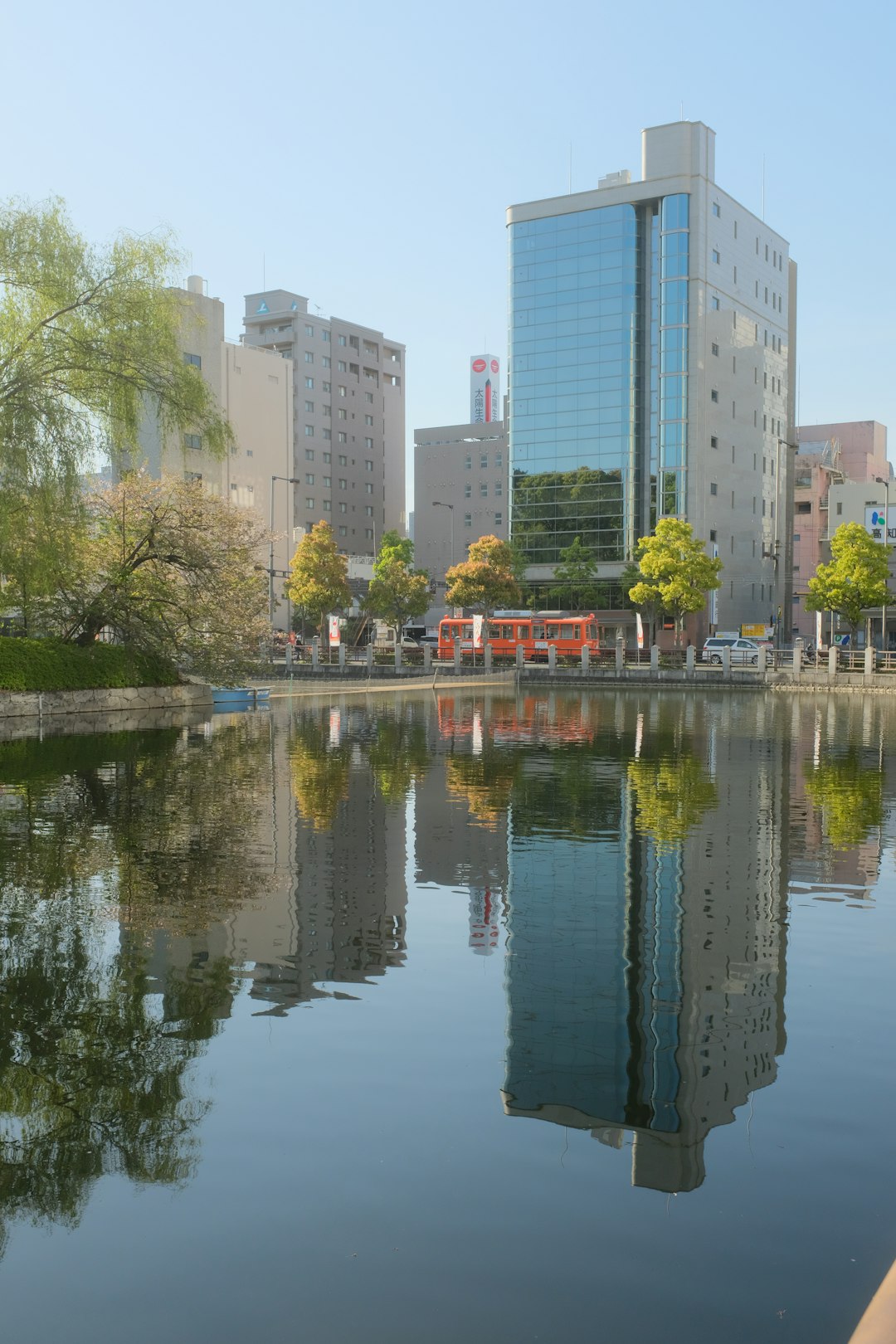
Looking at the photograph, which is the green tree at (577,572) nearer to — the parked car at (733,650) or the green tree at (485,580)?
the green tree at (485,580)

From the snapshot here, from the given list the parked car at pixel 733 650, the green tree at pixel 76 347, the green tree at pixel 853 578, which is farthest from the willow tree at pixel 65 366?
the green tree at pixel 853 578

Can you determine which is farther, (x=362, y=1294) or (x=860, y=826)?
(x=860, y=826)

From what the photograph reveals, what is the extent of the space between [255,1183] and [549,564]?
90480 mm

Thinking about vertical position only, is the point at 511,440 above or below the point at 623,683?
above

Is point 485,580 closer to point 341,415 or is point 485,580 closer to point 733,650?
point 733,650

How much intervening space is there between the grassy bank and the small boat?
1.76 m

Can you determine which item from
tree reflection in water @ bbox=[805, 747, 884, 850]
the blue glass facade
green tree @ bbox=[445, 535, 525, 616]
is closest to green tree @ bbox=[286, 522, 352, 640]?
green tree @ bbox=[445, 535, 525, 616]

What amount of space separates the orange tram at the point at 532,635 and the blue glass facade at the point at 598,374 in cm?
2353

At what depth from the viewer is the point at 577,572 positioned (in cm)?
8956

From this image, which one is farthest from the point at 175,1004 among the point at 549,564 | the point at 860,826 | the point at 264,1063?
the point at 549,564

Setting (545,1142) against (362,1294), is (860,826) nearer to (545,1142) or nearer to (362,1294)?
(545,1142)

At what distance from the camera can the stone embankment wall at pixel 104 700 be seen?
28719mm

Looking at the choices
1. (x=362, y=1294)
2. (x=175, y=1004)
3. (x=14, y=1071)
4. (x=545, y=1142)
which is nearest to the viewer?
(x=362, y=1294)

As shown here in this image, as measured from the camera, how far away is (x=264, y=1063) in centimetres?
614
